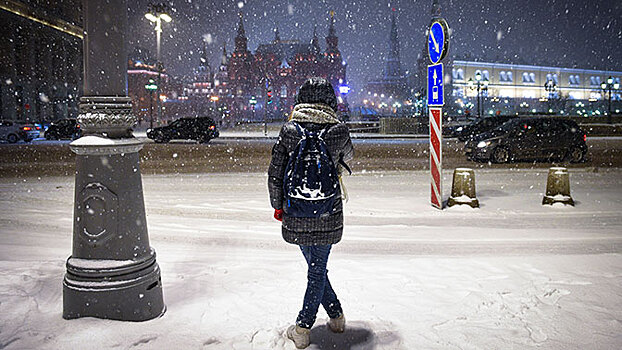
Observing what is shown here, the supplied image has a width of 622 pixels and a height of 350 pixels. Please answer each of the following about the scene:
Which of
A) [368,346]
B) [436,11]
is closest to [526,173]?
[368,346]

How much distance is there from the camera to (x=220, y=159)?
64.2ft

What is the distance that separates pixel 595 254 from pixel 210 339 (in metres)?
5.10

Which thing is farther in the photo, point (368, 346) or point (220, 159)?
point (220, 159)

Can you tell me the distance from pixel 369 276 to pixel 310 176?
2.38 metres

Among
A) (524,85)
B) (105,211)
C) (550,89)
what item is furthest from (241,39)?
(105,211)

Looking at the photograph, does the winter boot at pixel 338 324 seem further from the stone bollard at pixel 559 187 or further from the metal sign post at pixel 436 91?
the stone bollard at pixel 559 187

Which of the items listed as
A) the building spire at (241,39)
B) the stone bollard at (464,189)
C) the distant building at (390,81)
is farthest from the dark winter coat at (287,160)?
the distant building at (390,81)

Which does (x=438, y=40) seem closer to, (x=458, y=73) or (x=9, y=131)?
(x=9, y=131)

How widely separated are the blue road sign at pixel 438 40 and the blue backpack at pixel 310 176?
567cm

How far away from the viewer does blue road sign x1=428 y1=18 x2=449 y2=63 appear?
27.1 feet

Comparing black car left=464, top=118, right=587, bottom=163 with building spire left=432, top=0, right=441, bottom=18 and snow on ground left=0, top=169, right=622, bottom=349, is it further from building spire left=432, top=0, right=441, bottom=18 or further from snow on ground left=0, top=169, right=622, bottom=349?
building spire left=432, top=0, right=441, bottom=18

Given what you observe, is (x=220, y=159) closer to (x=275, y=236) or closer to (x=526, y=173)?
(x=526, y=173)

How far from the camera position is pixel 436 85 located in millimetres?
8672

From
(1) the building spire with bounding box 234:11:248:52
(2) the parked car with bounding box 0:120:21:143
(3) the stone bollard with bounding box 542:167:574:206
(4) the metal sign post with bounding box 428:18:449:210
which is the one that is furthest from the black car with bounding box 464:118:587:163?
(1) the building spire with bounding box 234:11:248:52
